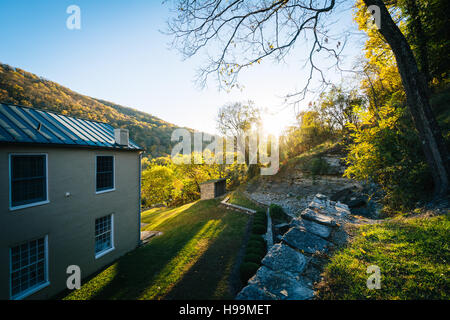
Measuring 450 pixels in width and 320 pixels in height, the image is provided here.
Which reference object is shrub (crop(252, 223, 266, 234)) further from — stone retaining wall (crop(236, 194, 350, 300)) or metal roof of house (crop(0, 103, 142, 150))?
metal roof of house (crop(0, 103, 142, 150))

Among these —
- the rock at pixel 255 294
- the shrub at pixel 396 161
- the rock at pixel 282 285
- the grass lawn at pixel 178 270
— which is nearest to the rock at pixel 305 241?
the rock at pixel 282 285

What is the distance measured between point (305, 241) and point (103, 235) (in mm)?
9566

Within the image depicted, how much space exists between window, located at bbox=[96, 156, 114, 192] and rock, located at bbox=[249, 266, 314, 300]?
28.9ft

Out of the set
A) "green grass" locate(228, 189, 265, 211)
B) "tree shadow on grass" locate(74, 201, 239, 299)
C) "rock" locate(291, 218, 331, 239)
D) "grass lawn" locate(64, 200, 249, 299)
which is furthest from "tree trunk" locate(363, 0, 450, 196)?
"green grass" locate(228, 189, 265, 211)

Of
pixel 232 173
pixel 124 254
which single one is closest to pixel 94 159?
pixel 124 254

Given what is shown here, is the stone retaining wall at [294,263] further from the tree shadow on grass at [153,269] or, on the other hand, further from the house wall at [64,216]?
the house wall at [64,216]

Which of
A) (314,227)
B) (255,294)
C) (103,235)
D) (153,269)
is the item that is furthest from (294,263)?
(103,235)

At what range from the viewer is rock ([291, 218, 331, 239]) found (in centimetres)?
311

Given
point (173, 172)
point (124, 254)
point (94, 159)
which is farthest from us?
point (173, 172)

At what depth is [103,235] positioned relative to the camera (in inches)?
321

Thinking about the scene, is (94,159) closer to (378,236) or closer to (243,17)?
(243,17)

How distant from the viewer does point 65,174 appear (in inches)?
258

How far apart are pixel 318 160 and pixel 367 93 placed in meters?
6.45

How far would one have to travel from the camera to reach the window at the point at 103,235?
25.7 ft
